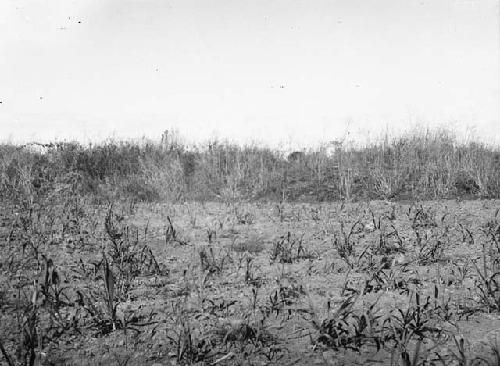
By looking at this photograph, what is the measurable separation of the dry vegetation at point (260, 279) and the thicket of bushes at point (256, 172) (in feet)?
0.27

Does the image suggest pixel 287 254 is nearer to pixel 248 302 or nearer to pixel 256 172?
pixel 248 302

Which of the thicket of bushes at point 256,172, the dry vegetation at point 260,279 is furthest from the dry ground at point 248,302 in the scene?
the thicket of bushes at point 256,172

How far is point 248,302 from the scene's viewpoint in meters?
A: 2.63

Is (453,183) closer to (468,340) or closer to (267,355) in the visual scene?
(468,340)

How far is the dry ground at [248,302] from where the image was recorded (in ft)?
6.70

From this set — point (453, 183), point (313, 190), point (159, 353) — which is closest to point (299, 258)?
point (159, 353)

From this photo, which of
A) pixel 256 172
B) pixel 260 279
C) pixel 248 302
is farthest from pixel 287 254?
pixel 256 172

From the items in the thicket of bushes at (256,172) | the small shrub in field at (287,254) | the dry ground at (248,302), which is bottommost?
the dry ground at (248,302)

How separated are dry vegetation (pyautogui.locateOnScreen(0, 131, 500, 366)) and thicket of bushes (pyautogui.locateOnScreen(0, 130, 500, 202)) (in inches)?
3.2

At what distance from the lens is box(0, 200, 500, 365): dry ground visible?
6.70 ft

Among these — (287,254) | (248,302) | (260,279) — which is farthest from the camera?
(287,254)

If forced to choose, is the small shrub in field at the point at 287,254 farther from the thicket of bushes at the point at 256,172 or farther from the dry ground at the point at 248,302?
the thicket of bushes at the point at 256,172

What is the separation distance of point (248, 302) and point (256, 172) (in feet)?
Result: 21.6

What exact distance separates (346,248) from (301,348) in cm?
186
